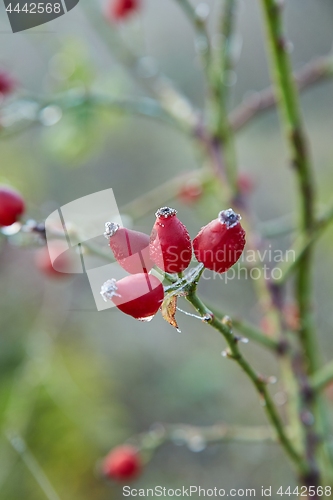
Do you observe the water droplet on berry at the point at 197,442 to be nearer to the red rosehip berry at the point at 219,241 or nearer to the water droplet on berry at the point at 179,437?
the water droplet on berry at the point at 179,437

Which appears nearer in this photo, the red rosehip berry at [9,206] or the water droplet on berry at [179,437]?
the red rosehip berry at [9,206]

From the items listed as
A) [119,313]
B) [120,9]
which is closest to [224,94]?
[120,9]

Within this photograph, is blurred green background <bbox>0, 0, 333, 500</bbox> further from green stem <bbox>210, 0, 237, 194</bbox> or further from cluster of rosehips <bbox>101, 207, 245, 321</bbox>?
cluster of rosehips <bbox>101, 207, 245, 321</bbox>

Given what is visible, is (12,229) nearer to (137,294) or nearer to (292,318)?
(137,294)

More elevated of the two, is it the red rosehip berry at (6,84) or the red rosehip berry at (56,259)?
the red rosehip berry at (6,84)

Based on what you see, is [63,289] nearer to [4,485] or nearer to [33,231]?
[4,485]

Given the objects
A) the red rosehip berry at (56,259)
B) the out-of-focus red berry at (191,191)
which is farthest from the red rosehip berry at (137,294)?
the out-of-focus red berry at (191,191)

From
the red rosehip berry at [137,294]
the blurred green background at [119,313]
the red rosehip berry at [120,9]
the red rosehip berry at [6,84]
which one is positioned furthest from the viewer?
the blurred green background at [119,313]
